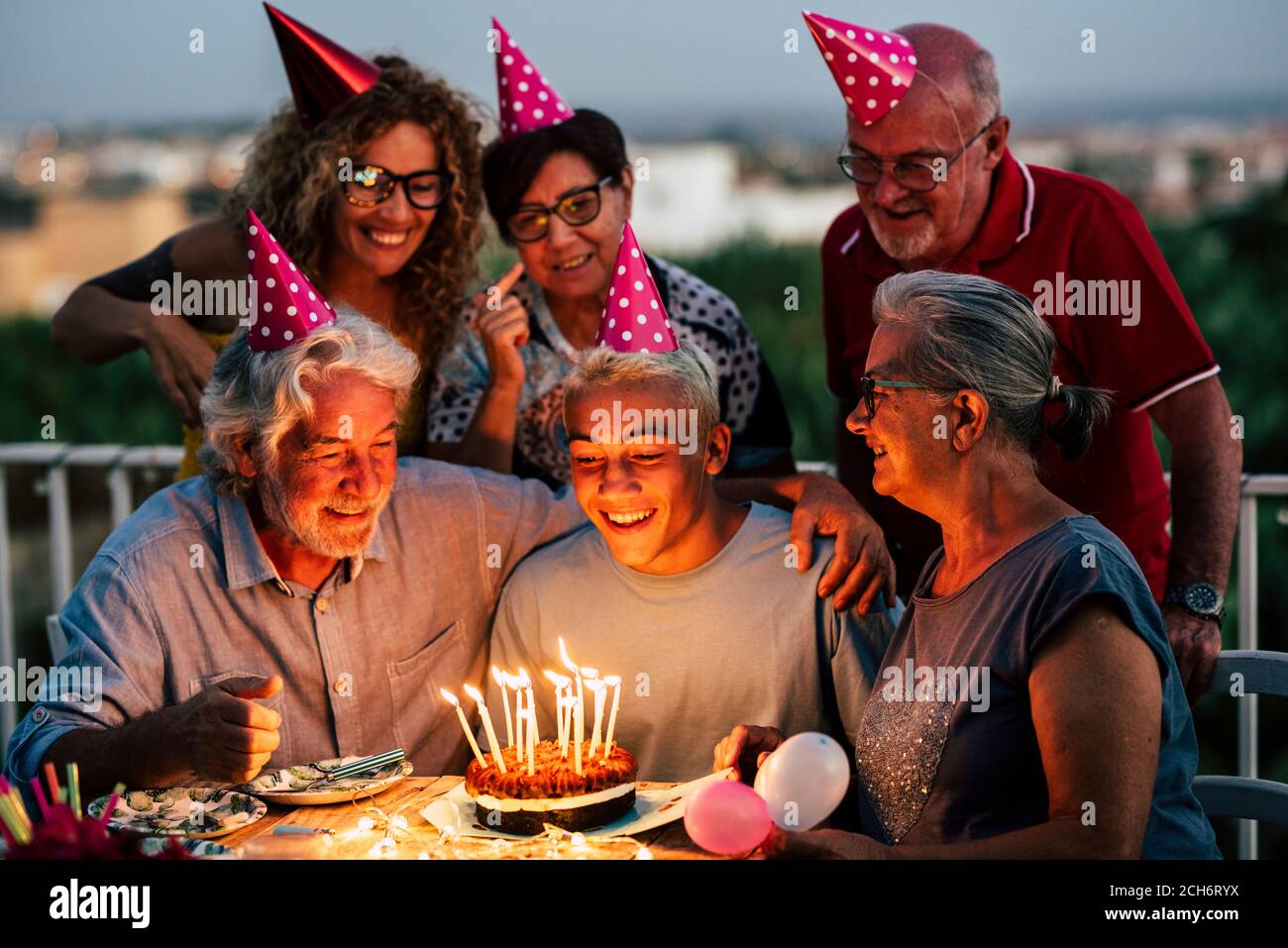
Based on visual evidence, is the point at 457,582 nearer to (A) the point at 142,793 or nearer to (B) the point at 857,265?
(A) the point at 142,793

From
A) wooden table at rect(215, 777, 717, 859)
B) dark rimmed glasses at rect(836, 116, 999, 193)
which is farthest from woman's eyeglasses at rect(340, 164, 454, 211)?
wooden table at rect(215, 777, 717, 859)

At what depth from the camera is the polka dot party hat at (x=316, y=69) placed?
11.8 feet

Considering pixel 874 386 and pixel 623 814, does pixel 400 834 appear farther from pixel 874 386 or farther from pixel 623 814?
pixel 874 386

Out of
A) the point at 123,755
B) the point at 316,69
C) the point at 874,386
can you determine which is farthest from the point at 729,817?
the point at 316,69

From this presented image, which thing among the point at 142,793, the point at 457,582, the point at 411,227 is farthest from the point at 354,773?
the point at 411,227

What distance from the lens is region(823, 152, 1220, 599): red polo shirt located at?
3258 millimetres

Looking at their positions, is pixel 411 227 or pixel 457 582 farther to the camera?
pixel 411 227

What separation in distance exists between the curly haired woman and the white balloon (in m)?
1.90

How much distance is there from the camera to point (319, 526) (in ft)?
9.63

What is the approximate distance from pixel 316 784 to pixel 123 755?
1.19 ft

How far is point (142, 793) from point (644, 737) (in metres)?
1.06

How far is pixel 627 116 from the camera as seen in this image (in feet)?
12.8

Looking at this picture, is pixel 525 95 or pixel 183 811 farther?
pixel 525 95

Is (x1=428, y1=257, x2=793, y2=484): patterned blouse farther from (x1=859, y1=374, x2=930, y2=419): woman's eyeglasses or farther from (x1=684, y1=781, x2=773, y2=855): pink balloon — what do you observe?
(x1=684, y1=781, x2=773, y2=855): pink balloon
